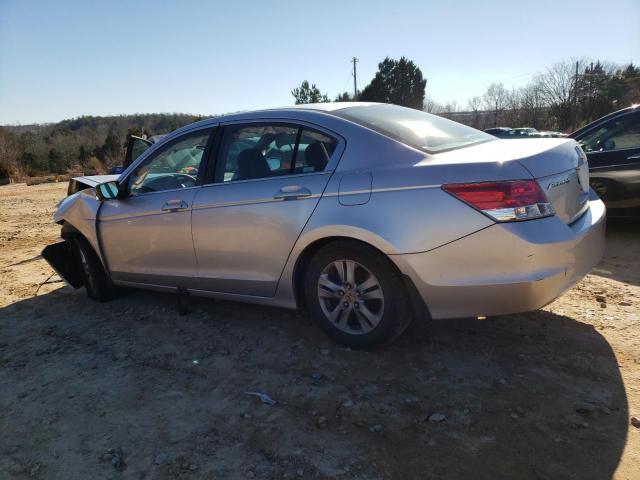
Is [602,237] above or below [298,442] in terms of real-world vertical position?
above

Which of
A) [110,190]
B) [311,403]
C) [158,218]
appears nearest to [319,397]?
[311,403]

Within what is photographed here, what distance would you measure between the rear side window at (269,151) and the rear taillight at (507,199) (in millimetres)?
1003

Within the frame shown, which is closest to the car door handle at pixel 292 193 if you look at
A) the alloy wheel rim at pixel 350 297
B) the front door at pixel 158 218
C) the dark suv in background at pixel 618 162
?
the alloy wheel rim at pixel 350 297

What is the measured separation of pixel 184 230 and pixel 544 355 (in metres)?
2.78

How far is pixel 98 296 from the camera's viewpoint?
185 inches

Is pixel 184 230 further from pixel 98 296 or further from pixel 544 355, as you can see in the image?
pixel 544 355

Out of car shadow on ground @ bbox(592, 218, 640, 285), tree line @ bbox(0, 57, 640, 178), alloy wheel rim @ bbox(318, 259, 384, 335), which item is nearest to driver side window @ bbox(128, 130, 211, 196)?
alloy wheel rim @ bbox(318, 259, 384, 335)

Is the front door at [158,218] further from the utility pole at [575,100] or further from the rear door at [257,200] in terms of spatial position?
the utility pole at [575,100]

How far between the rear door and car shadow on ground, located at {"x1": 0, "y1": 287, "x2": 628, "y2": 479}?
533 millimetres

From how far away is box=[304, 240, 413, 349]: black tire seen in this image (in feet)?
9.50

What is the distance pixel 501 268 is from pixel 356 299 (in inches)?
37.5

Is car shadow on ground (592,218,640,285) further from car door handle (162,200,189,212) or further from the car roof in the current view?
car door handle (162,200,189,212)

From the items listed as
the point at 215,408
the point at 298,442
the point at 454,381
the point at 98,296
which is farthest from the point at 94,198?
the point at 454,381

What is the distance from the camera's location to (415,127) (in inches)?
129
